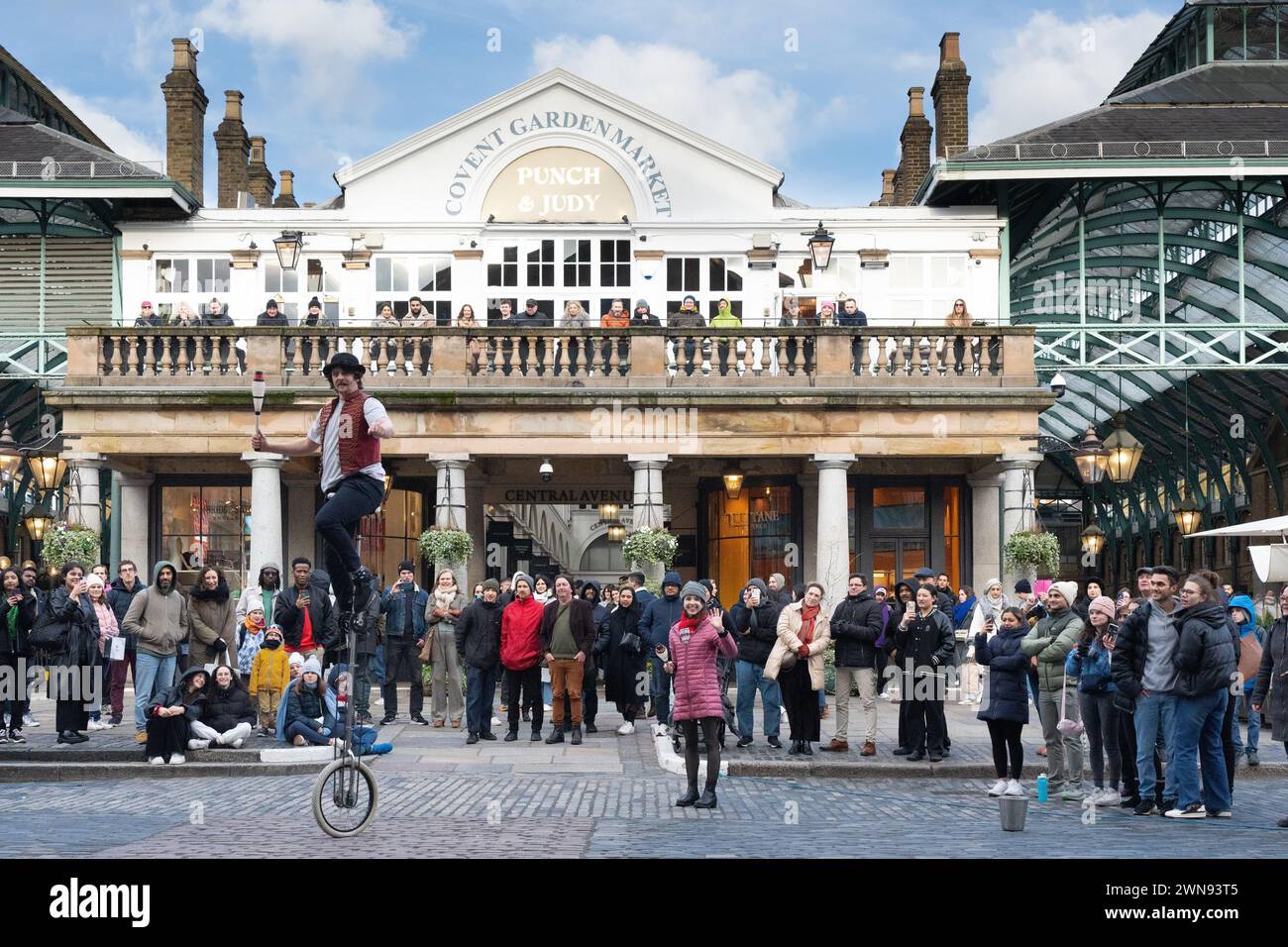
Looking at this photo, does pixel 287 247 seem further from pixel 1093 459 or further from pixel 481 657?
pixel 1093 459

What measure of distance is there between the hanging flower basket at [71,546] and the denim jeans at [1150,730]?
16.9m

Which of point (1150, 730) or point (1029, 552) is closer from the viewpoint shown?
point (1150, 730)

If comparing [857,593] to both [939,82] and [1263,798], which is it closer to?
[1263,798]

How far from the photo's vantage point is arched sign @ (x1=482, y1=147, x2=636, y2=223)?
1194 inches

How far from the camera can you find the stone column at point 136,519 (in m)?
28.1

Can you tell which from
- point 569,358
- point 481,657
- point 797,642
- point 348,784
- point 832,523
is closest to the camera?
point 348,784

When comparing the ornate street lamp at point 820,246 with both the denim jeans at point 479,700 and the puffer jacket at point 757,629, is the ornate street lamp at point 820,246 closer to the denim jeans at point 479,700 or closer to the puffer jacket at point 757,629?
the puffer jacket at point 757,629

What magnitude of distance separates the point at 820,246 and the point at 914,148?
13.7m

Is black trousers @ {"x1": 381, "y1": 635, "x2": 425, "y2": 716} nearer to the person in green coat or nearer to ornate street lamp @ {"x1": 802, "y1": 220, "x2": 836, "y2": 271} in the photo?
the person in green coat

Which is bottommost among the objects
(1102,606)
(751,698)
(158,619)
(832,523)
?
(751,698)

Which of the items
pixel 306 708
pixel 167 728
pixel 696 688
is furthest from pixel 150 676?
pixel 696 688

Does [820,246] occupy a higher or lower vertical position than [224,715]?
higher

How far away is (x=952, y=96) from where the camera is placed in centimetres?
3641
